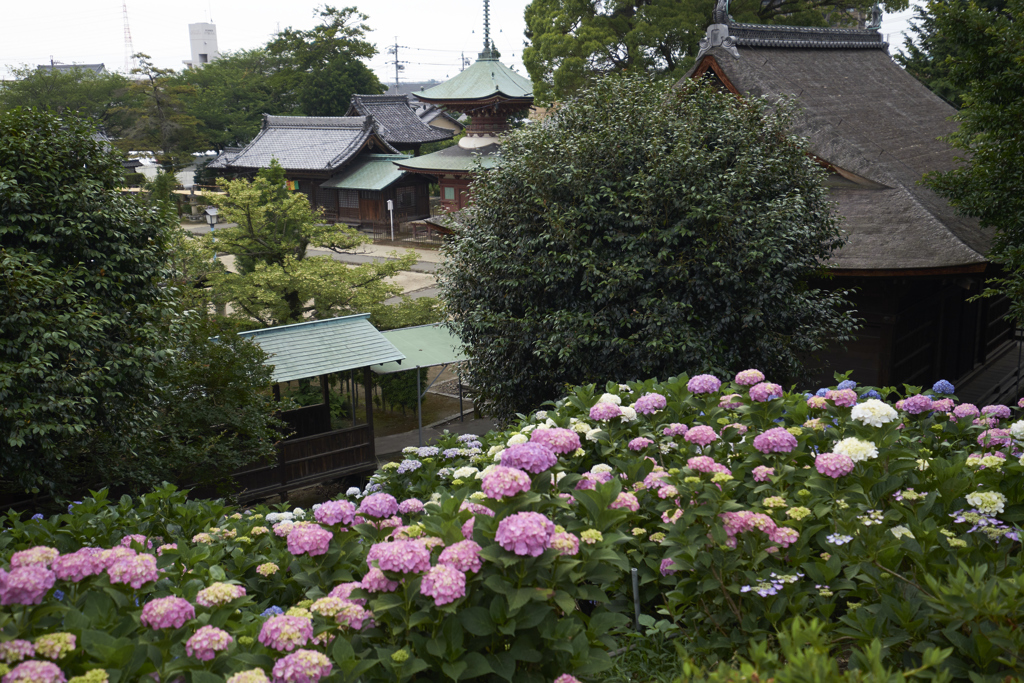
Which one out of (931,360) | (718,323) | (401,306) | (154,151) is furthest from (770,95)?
(154,151)

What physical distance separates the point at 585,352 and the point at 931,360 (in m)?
8.48

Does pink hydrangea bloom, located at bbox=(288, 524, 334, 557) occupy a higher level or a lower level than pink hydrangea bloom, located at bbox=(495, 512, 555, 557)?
lower

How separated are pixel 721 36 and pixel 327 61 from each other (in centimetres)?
4362

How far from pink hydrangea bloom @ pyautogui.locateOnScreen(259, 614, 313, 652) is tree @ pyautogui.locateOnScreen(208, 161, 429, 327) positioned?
13857 millimetres

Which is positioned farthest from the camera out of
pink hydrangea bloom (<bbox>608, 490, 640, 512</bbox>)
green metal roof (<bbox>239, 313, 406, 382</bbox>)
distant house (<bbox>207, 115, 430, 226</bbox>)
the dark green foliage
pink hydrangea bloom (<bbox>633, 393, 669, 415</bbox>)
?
distant house (<bbox>207, 115, 430, 226</bbox>)

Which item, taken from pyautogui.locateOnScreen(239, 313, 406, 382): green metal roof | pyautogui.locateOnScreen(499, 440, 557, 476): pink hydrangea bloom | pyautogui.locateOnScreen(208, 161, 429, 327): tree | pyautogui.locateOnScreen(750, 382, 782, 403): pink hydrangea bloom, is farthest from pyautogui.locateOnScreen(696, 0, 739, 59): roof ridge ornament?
Result: pyautogui.locateOnScreen(499, 440, 557, 476): pink hydrangea bloom

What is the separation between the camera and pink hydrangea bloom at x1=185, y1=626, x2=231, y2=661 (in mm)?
2316

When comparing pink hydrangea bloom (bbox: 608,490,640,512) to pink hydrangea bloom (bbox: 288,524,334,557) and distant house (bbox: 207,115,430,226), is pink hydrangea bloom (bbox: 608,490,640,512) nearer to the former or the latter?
pink hydrangea bloom (bbox: 288,524,334,557)

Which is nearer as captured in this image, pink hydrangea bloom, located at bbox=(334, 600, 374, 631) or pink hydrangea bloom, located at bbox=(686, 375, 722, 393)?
pink hydrangea bloom, located at bbox=(334, 600, 374, 631)

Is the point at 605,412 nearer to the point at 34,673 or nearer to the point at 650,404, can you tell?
the point at 650,404

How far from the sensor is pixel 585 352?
28.0 feet

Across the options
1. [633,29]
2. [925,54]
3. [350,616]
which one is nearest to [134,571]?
[350,616]

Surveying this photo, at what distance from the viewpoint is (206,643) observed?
231 centimetres

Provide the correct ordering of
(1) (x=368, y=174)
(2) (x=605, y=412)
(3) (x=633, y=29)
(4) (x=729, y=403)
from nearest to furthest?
1. (2) (x=605, y=412)
2. (4) (x=729, y=403)
3. (3) (x=633, y=29)
4. (1) (x=368, y=174)
